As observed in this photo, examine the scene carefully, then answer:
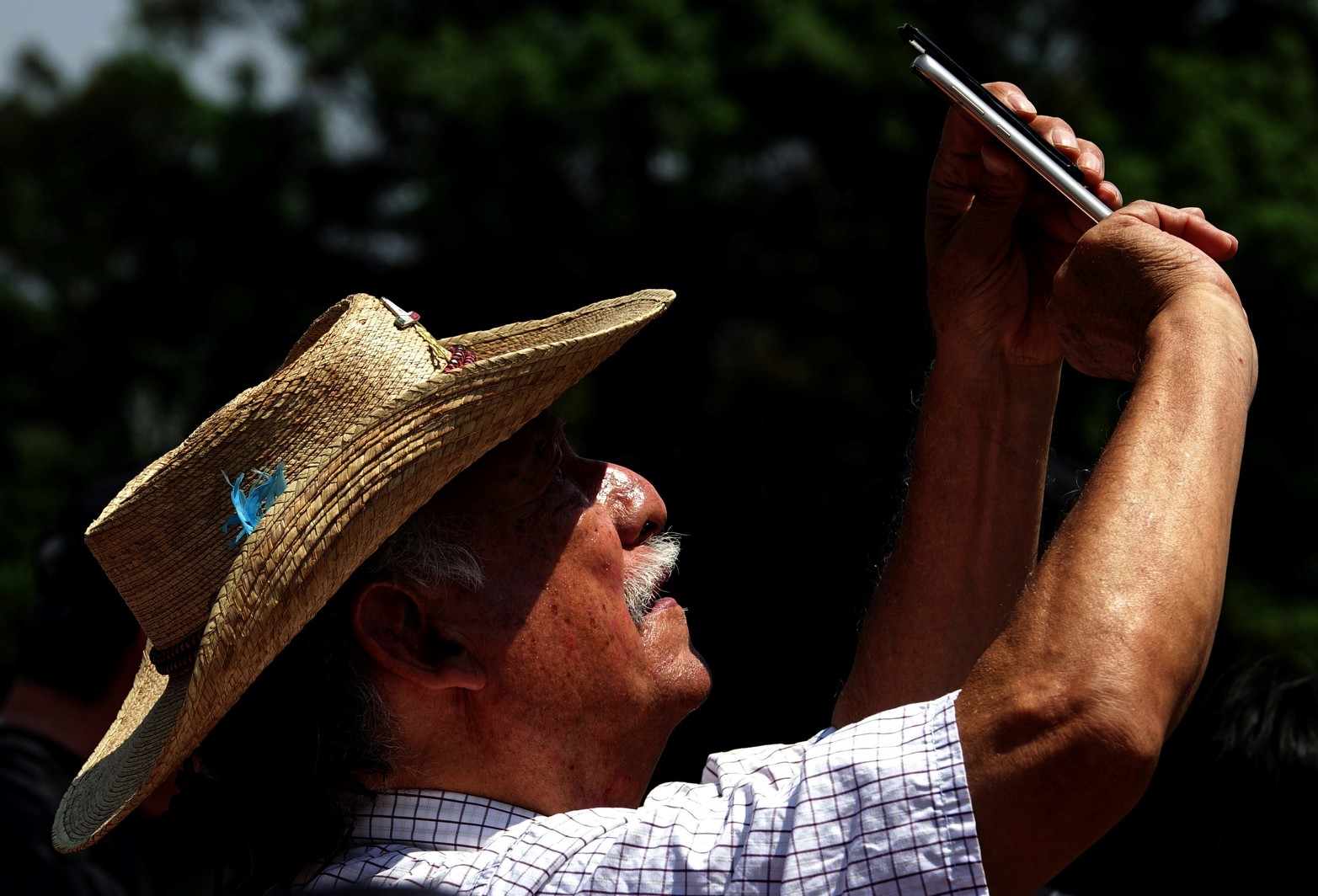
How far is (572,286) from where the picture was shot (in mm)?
13234

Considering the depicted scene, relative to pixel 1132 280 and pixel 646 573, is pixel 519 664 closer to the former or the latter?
pixel 646 573

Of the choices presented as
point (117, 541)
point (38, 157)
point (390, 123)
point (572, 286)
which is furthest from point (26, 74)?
point (117, 541)

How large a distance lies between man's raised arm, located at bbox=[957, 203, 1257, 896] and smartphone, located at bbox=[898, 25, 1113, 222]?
0.33 meters

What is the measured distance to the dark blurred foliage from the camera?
1187 cm

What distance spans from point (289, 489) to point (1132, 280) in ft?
3.69

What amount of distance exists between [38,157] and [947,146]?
18.9 metres

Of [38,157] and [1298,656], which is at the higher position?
[1298,656]

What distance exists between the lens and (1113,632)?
4.86 ft

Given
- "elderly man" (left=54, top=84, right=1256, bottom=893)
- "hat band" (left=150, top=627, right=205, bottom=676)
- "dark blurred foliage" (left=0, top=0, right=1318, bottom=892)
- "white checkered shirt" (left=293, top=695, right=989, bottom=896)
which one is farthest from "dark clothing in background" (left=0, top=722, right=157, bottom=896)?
"dark blurred foliage" (left=0, top=0, right=1318, bottom=892)

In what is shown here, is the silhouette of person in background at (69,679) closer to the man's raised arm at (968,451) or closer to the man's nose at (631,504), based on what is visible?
the man's nose at (631,504)

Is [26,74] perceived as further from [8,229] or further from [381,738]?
[381,738]

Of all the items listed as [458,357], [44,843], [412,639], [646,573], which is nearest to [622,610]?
[646,573]

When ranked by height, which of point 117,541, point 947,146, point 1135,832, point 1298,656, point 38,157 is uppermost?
point 947,146

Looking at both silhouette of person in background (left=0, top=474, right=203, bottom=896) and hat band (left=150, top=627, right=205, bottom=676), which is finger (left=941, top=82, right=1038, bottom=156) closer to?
hat band (left=150, top=627, right=205, bottom=676)
